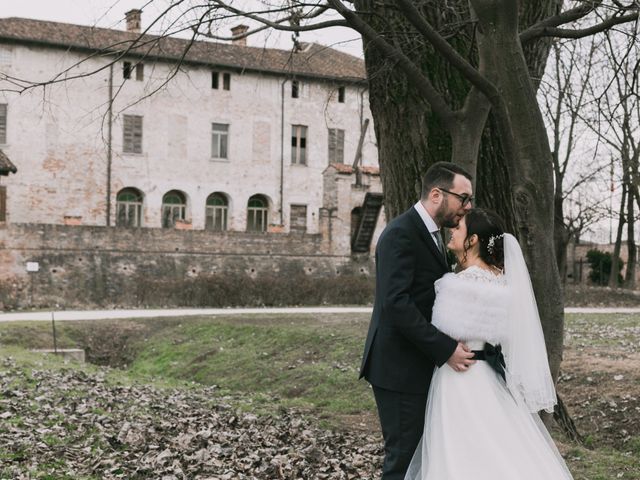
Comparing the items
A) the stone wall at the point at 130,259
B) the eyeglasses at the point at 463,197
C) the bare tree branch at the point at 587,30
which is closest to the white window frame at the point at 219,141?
the stone wall at the point at 130,259

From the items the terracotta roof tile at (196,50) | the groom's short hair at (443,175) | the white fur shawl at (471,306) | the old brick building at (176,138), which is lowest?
the white fur shawl at (471,306)

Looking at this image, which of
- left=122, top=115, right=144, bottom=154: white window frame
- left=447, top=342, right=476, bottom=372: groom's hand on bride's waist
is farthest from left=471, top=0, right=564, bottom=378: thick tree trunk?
left=122, top=115, right=144, bottom=154: white window frame

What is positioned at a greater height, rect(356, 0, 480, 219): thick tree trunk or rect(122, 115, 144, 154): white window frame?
rect(122, 115, 144, 154): white window frame

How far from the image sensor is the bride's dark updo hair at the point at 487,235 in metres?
5.26

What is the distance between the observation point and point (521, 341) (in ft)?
17.4

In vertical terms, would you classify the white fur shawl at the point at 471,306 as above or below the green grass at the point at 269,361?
above

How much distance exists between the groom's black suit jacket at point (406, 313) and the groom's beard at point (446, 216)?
0.36 ft

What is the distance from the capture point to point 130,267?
32.7 m

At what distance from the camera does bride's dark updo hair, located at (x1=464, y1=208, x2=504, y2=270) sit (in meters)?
5.26

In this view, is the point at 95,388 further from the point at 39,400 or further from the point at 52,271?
the point at 52,271

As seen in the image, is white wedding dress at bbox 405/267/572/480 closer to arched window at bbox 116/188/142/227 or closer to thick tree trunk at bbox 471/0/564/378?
thick tree trunk at bbox 471/0/564/378

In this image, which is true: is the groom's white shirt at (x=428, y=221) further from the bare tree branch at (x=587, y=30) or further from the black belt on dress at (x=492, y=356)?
the bare tree branch at (x=587, y=30)

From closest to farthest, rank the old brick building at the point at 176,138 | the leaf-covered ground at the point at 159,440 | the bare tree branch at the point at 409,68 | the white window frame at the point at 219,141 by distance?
1. the leaf-covered ground at the point at 159,440
2. the bare tree branch at the point at 409,68
3. the old brick building at the point at 176,138
4. the white window frame at the point at 219,141

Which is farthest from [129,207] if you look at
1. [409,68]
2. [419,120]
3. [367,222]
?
[409,68]
